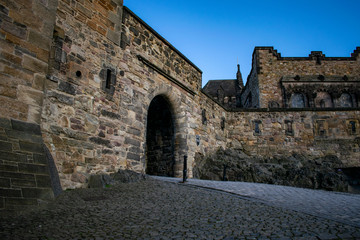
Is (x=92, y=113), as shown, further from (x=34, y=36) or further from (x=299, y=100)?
(x=299, y=100)

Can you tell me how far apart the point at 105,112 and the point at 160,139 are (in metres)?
3.90

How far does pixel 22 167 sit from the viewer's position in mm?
4121

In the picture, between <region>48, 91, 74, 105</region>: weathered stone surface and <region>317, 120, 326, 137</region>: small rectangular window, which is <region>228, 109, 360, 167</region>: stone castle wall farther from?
<region>48, 91, 74, 105</region>: weathered stone surface

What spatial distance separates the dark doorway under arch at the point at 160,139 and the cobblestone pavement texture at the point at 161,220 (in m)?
4.55

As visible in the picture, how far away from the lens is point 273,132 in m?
13.7

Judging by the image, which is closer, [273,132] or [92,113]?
[92,113]

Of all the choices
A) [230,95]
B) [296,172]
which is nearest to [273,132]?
[296,172]

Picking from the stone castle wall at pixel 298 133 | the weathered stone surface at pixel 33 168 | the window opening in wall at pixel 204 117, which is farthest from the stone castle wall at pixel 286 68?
the weathered stone surface at pixel 33 168

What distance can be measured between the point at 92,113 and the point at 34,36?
1.95 metres

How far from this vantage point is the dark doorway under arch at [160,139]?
9844mm

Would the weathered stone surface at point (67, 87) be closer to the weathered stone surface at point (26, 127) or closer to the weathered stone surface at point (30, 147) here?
the weathered stone surface at point (26, 127)

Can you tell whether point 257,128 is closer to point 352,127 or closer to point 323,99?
point 352,127

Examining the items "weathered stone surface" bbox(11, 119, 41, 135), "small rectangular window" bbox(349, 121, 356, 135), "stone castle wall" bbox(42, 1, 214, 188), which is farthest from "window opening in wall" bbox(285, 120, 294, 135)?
"weathered stone surface" bbox(11, 119, 41, 135)

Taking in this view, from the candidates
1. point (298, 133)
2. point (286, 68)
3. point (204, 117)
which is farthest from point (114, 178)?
point (286, 68)
